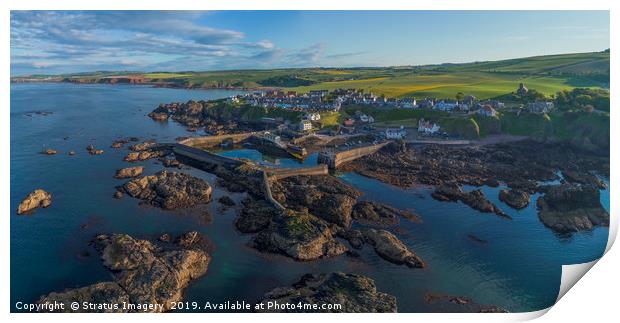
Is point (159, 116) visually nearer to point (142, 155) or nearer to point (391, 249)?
point (142, 155)

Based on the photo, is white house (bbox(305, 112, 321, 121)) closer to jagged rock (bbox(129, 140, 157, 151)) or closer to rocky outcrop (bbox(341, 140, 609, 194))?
rocky outcrop (bbox(341, 140, 609, 194))

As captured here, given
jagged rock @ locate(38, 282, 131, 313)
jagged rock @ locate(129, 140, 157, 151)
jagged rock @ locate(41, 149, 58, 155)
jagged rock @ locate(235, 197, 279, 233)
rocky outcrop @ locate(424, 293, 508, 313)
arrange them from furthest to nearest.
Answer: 1. jagged rock @ locate(129, 140, 157, 151)
2. jagged rock @ locate(41, 149, 58, 155)
3. jagged rock @ locate(235, 197, 279, 233)
4. rocky outcrop @ locate(424, 293, 508, 313)
5. jagged rock @ locate(38, 282, 131, 313)

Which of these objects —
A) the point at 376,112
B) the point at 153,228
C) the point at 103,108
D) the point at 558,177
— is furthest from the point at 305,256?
the point at 103,108

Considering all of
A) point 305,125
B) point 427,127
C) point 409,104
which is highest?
point 409,104

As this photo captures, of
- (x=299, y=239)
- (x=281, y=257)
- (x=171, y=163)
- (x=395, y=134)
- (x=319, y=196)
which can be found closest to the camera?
(x=281, y=257)

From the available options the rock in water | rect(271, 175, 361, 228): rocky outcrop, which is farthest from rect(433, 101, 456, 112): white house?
the rock in water

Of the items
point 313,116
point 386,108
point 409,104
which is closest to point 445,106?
point 409,104
